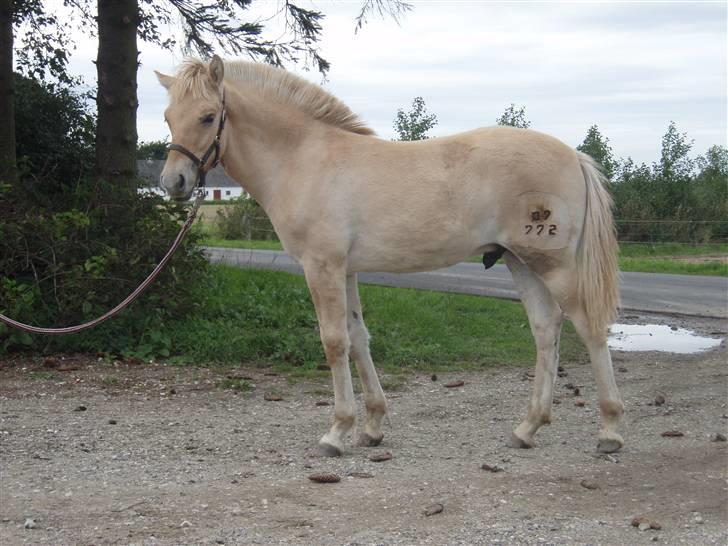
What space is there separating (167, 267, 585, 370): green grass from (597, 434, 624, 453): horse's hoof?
9.61ft

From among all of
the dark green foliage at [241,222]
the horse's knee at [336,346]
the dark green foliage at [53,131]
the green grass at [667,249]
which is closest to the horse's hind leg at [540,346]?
the horse's knee at [336,346]

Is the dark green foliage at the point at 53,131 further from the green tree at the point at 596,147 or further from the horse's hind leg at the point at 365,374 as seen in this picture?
the green tree at the point at 596,147

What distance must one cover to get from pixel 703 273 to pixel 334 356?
46.9ft

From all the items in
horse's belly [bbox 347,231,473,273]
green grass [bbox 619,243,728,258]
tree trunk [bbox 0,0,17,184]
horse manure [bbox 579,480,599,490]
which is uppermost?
tree trunk [bbox 0,0,17,184]

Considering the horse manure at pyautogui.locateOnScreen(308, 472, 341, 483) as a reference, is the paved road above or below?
above

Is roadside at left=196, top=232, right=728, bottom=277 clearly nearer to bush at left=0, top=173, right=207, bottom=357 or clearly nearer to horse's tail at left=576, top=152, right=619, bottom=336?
bush at left=0, top=173, right=207, bottom=357

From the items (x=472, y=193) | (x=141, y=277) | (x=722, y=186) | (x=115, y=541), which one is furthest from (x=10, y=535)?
(x=722, y=186)

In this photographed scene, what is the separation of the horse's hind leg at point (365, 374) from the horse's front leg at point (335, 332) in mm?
230

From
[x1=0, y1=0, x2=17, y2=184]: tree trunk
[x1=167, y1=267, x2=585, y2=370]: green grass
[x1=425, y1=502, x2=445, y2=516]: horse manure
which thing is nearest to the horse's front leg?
[x1=425, y1=502, x2=445, y2=516]: horse manure

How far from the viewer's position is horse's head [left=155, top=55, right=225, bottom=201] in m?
5.46

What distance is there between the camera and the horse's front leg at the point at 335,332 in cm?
551

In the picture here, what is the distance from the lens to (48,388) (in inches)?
295

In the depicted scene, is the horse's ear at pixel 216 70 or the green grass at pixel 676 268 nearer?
the horse's ear at pixel 216 70

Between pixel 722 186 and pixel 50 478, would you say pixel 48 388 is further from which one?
pixel 722 186
